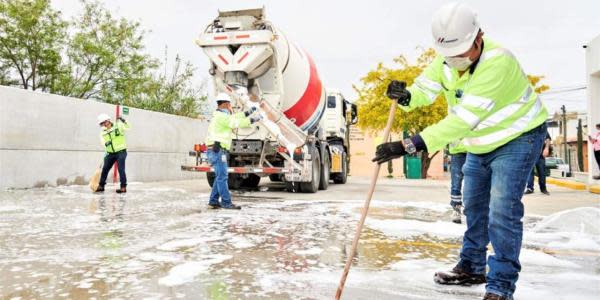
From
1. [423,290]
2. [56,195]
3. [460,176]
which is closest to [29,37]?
[56,195]

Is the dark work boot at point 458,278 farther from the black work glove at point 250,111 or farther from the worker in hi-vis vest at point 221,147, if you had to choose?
the black work glove at point 250,111

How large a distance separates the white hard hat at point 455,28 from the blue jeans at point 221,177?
4.73m

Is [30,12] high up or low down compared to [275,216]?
up

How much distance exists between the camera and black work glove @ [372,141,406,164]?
2.61m

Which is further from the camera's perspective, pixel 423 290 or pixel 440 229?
pixel 440 229

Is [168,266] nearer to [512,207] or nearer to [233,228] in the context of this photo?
[233,228]

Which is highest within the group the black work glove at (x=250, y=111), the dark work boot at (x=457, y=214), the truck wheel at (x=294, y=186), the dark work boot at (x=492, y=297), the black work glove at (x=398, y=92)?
the black work glove at (x=250, y=111)

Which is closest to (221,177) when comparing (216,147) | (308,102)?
(216,147)

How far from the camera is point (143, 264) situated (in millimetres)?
3363

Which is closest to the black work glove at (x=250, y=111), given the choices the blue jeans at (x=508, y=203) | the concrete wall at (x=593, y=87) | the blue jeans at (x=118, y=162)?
the blue jeans at (x=118, y=162)

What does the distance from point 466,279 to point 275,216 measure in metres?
3.41

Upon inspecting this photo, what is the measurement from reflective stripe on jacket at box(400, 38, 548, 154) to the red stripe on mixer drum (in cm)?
693

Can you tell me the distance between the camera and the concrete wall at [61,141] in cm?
936

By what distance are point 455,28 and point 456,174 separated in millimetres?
3597
